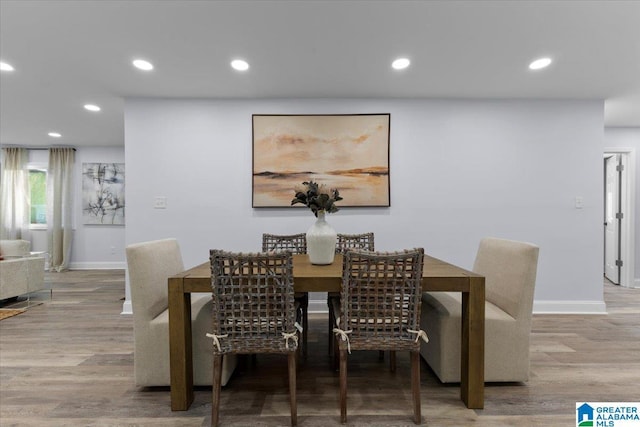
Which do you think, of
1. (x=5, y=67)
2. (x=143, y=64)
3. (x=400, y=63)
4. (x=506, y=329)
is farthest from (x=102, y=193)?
(x=506, y=329)

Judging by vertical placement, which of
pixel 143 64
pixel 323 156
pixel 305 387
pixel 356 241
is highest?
pixel 143 64

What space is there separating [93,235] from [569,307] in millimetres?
7904

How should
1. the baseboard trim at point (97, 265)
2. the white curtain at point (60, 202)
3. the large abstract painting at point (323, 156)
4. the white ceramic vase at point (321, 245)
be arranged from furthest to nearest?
the baseboard trim at point (97, 265) < the white curtain at point (60, 202) < the large abstract painting at point (323, 156) < the white ceramic vase at point (321, 245)

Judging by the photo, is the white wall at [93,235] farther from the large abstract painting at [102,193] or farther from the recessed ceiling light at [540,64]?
the recessed ceiling light at [540,64]

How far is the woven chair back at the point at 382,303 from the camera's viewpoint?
151cm

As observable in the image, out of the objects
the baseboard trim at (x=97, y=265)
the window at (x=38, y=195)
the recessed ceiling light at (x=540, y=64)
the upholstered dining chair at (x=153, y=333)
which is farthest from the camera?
the window at (x=38, y=195)

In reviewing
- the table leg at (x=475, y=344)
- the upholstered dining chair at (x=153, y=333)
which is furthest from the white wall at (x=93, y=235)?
the table leg at (x=475, y=344)

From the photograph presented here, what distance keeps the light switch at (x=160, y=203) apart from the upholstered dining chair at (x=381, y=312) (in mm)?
2588

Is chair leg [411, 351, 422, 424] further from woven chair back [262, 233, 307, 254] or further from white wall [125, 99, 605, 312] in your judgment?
Result: white wall [125, 99, 605, 312]

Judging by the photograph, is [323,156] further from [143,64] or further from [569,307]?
[569,307]

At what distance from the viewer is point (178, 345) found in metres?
1.66

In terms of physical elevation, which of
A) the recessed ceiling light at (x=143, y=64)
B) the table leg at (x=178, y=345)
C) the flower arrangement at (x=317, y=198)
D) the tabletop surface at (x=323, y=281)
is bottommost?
the table leg at (x=178, y=345)

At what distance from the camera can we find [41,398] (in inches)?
69.8

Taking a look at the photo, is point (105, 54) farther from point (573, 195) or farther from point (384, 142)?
point (573, 195)
